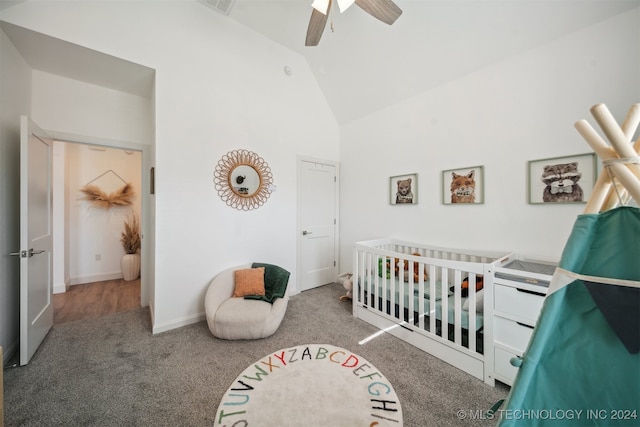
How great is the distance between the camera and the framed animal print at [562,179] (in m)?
1.81

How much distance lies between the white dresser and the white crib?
44mm

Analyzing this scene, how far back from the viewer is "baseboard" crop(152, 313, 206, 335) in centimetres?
231

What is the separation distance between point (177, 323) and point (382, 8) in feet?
11.4

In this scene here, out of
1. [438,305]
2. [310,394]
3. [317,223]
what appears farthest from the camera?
[317,223]

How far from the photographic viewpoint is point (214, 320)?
2152 mm

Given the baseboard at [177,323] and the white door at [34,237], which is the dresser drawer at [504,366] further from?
the white door at [34,237]

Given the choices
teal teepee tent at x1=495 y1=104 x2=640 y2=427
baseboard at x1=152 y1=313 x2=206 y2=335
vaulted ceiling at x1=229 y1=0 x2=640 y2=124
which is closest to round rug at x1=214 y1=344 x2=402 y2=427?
teal teepee tent at x1=495 y1=104 x2=640 y2=427

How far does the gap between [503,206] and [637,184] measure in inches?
70.8

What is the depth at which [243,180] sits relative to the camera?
9.40 ft

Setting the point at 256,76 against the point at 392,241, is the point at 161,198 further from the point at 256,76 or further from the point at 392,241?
the point at 392,241

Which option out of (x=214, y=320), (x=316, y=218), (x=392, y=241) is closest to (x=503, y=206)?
(x=392, y=241)

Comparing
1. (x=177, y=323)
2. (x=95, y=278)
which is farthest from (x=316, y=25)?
(x=95, y=278)

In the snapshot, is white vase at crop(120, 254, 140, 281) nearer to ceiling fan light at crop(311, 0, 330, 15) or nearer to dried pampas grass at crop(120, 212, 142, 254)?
dried pampas grass at crop(120, 212, 142, 254)

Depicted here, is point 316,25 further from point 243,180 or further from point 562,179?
point 562,179
